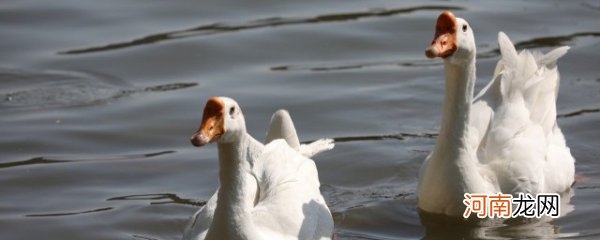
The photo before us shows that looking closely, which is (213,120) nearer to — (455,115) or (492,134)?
(455,115)

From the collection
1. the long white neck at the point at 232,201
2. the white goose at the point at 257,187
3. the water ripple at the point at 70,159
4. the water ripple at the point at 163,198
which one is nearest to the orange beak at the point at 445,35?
the white goose at the point at 257,187

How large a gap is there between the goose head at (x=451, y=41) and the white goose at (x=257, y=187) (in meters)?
1.10

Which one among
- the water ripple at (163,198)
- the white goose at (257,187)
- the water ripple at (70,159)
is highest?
the white goose at (257,187)

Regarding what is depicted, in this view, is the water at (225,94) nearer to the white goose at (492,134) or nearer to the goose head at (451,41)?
the white goose at (492,134)

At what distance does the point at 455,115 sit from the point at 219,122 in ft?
7.60

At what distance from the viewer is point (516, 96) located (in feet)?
28.2

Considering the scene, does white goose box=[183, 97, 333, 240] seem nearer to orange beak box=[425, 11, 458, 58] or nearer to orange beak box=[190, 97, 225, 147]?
orange beak box=[190, 97, 225, 147]

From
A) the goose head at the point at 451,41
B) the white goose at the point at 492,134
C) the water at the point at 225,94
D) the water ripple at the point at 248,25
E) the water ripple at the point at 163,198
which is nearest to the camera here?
the goose head at the point at 451,41

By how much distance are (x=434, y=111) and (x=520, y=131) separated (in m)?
2.16

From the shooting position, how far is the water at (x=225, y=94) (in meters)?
8.34

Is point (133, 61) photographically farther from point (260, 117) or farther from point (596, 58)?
point (596, 58)

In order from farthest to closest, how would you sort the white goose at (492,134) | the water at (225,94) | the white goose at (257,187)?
the water at (225,94) < the white goose at (492,134) < the white goose at (257,187)

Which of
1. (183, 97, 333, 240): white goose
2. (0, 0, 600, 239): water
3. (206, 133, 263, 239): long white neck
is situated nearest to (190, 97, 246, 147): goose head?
(183, 97, 333, 240): white goose

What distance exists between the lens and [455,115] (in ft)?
25.8
